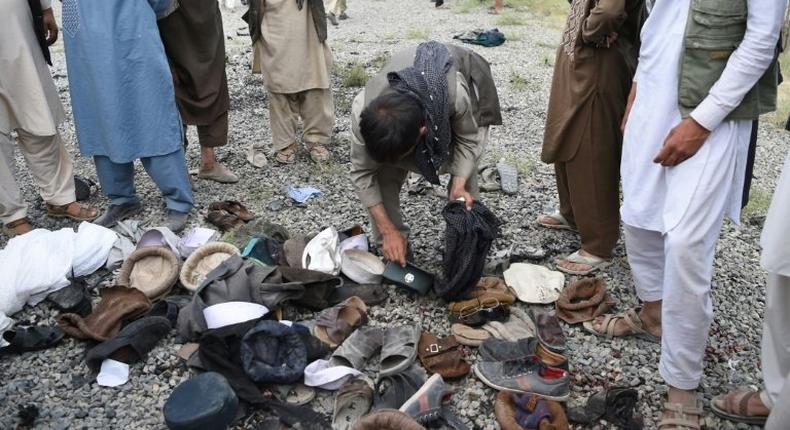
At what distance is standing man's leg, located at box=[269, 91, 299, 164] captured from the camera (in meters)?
4.78

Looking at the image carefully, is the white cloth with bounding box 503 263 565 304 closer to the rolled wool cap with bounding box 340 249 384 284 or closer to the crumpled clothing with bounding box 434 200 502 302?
the crumpled clothing with bounding box 434 200 502 302

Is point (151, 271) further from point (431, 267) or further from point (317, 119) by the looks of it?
point (317, 119)

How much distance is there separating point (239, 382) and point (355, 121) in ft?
3.96

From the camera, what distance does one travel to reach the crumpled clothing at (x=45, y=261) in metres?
3.03

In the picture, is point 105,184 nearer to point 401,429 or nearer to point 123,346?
point 123,346

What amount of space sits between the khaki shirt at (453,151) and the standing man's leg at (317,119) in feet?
6.63

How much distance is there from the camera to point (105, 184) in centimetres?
381

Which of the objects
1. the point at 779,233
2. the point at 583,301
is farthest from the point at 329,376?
the point at 779,233

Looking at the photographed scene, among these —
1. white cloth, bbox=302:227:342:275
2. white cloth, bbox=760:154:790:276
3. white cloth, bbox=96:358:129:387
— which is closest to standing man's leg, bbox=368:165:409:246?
white cloth, bbox=302:227:342:275

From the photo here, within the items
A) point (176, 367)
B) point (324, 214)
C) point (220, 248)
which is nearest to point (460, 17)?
point (324, 214)

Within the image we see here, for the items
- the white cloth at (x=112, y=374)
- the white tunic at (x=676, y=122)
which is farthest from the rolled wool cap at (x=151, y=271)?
the white tunic at (x=676, y=122)

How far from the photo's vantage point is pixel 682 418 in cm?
223

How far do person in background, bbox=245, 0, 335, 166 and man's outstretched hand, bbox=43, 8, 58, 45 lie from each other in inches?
52.4

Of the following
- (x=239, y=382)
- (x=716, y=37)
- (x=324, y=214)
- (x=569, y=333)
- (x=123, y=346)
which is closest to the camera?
(x=716, y=37)
